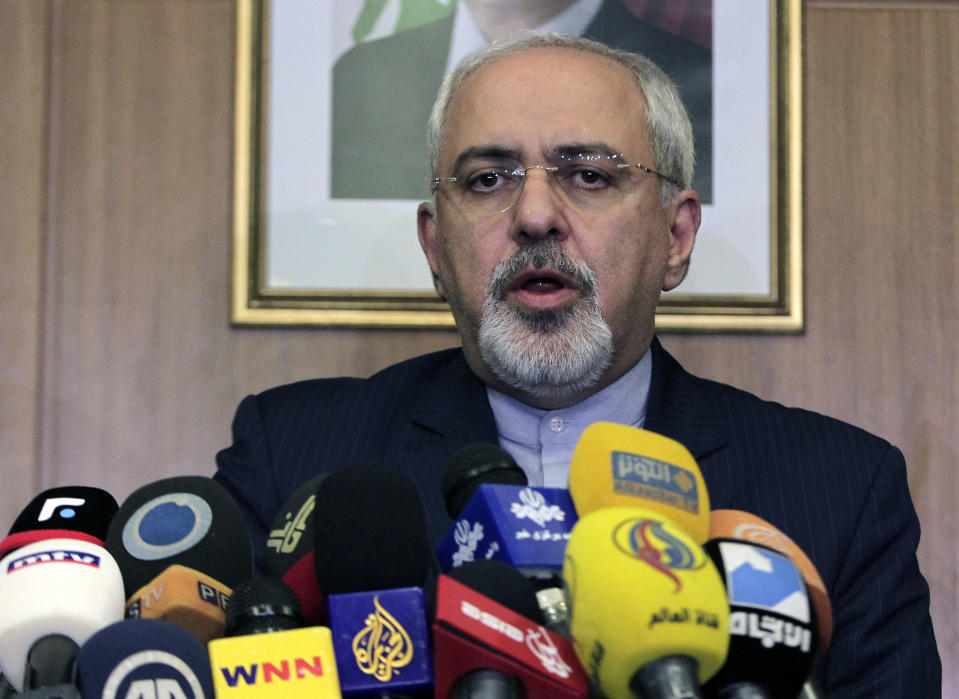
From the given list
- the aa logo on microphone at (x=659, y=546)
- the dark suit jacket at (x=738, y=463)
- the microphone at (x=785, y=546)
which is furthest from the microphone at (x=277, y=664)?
the dark suit jacket at (x=738, y=463)

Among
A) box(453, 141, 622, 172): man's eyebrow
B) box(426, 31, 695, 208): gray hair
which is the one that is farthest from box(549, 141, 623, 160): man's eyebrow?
box(426, 31, 695, 208): gray hair

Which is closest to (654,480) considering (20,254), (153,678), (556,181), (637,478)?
(637,478)

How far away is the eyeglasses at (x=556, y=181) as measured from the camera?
1672 millimetres

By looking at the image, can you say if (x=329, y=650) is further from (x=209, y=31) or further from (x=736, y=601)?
(x=209, y=31)

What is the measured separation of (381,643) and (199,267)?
1580mm

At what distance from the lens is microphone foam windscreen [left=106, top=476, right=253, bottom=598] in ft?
3.01

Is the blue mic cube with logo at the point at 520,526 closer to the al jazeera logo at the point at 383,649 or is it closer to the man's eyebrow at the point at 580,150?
the al jazeera logo at the point at 383,649

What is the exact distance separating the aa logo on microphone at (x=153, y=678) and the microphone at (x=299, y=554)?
137 millimetres

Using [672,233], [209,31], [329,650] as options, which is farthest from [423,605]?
[209,31]

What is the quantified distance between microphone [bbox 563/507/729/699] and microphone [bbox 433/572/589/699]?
38 millimetres

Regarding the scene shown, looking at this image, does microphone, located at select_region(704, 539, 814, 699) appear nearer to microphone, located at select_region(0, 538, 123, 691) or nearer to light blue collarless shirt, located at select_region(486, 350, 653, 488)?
microphone, located at select_region(0, 538, 123, 691)

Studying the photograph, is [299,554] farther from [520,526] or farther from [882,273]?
[882,273]

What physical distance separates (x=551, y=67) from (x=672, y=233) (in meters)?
0.36

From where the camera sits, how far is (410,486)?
2.89 feet
